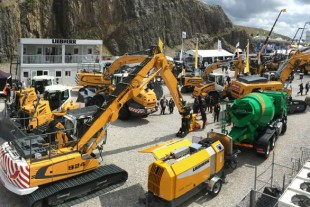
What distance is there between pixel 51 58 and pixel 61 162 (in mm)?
24862

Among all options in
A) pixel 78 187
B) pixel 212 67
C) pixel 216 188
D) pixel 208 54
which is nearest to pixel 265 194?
pixel 216 188

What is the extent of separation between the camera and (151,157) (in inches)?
545

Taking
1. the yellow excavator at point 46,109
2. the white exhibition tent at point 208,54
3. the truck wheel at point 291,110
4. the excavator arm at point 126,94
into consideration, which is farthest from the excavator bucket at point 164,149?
the white exhibition tent at point 208,54

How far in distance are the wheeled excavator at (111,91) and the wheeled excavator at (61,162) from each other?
6316mm

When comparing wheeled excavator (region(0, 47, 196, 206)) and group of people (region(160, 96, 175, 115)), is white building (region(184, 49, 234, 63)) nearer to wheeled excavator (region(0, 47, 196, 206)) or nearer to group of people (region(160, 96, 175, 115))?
group of people (region(160, 96, 175, 115))

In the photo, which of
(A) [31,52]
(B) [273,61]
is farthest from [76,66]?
(B) [273,61]

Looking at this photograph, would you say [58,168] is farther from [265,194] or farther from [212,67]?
[212,67]

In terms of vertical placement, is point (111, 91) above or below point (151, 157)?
above

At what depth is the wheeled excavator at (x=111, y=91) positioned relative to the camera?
1945 cm

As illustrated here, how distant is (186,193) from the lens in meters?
9.62

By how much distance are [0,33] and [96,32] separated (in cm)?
1833

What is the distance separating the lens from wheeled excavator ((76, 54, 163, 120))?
1945 centimetres

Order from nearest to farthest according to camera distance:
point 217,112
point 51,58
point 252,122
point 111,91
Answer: point 252,122
point 217,112
point 111,91
point 51,58

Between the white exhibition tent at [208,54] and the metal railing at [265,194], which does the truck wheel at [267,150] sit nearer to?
the metal railing at [265,194]
